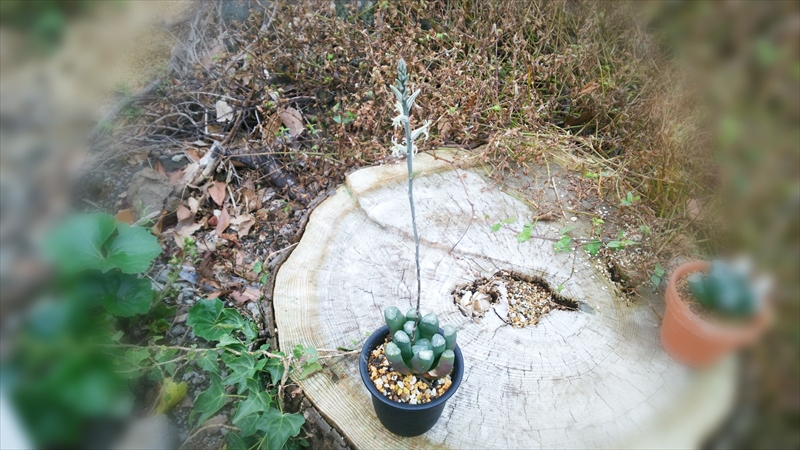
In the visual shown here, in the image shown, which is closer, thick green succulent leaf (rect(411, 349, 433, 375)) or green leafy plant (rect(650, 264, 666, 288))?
thick green succulent leaf (rect(411, 349, 433, 375))

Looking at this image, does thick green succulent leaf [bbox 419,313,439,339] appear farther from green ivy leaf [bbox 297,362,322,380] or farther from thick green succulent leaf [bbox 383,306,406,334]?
green ivy leaf [bbox 297,362,322,380]

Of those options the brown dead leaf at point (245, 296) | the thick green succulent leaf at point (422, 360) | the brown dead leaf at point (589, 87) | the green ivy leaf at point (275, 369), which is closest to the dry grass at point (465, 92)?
the brown dead leaf at point (589, 87)

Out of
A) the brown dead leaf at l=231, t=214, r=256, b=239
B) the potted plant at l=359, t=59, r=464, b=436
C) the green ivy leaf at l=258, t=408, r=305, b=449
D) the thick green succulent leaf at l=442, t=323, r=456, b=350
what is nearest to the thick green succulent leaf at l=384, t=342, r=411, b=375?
the potted plant at l=359, t=59, r=464, b=436

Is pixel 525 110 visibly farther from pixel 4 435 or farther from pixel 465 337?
pixel 4 435

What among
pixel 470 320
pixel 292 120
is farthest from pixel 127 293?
pixel 292 120

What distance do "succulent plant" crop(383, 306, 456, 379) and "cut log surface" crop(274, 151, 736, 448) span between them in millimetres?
212

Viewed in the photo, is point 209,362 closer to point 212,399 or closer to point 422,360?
point 212,399

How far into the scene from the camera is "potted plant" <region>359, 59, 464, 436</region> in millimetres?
1273

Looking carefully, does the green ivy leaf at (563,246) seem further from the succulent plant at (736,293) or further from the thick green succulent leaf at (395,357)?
the succulent plant at (736,293)

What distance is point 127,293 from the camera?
61.4 inches

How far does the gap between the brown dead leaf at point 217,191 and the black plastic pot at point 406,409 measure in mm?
1303

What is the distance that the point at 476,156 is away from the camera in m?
2.16

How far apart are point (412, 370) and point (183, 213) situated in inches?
57.6

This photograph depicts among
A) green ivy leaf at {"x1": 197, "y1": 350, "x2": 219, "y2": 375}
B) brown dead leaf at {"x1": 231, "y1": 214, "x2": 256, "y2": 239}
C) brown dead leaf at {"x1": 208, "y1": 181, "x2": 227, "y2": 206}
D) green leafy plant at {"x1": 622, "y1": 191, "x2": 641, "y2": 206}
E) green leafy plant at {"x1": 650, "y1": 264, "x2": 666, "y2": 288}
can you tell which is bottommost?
brown dead leaf at {"x1": 231, "y1": 214, "x2": 256, "y2": 239}
